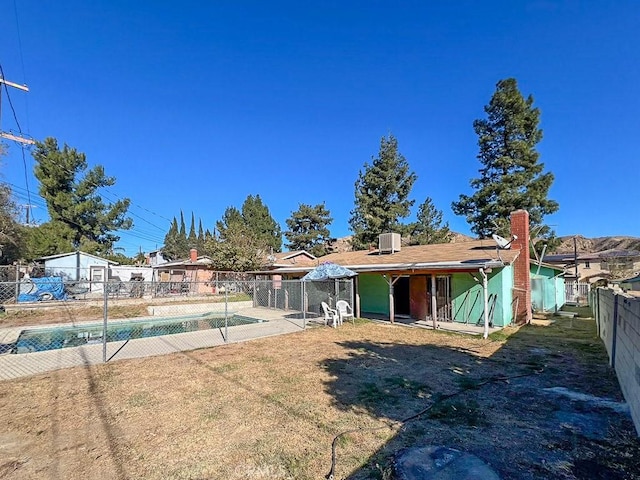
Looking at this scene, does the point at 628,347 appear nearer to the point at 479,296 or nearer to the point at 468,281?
the point at 479,296

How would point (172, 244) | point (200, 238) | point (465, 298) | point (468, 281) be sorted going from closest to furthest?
1. point (468, 281)
2. point (465, 298)
3. point (172, 244)
4. point (200, 238)

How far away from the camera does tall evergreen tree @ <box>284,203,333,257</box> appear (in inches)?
1734

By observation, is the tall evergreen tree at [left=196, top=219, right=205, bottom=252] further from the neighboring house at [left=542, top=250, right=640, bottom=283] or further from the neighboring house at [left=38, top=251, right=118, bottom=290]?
the neighboring house at [left=542, top=250, right=640, bottom=283]

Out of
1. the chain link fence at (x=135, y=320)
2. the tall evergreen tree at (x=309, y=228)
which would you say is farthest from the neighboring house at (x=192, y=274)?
the tall evergreen tree at (x=309, y=228)

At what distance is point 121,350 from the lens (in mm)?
8430

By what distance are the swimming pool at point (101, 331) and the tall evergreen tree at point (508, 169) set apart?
21059 millimetres

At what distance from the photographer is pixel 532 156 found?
82.3ft

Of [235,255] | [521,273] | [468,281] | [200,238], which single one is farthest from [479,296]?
[200,238]

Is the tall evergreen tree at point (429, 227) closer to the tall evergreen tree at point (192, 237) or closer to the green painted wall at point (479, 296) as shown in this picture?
the green painted wall at point (479, 296)

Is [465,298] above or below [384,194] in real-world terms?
below

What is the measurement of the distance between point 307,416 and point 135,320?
1241 cm

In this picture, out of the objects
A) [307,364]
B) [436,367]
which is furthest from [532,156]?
[307,364]

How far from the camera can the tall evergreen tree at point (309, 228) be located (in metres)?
44.0

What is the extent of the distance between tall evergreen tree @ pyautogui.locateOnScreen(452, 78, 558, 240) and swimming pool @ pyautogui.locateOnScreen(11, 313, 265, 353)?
21059 mm
